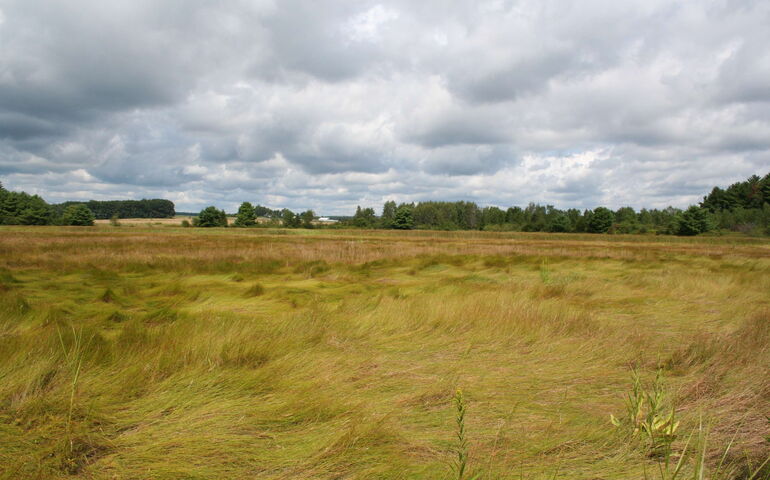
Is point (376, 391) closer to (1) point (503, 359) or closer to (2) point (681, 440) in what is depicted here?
(1) point (503, 359)

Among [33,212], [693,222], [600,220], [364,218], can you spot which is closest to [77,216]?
[33,212]

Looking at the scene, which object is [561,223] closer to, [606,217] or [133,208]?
[606,217]

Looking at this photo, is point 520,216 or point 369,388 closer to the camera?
point 369,388

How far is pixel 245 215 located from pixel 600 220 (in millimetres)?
84665

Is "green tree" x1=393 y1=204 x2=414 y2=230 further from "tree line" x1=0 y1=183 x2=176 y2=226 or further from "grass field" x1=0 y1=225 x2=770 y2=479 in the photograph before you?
"grass field" x1=0 y1=225 x2=770 y2=479

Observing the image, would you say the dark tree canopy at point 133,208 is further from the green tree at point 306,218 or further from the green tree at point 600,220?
the green tree at point 600,220

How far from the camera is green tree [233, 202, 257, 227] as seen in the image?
9025 cm

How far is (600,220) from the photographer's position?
83375mm

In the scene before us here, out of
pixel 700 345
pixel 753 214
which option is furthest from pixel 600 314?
pixel 753 214

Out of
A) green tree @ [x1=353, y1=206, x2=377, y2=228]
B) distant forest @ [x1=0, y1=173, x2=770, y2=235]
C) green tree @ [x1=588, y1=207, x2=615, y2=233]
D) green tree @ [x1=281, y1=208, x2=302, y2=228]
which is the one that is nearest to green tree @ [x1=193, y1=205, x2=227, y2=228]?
distant forest @ [x1=0, y1=173, x2=770, y2=235]

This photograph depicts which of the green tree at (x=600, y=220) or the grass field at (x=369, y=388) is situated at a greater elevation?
the green tree at (x=600, y=220)

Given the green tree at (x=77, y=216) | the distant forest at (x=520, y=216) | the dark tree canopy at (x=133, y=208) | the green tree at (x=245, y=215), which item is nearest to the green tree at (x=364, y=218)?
the distant forest at (x=520, y=216)

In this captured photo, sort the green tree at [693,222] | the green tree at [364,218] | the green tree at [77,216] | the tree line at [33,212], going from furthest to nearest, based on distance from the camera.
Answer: the green tree at [364,218] → the green tree at [77,216] → the tree line at [33,212] → the green tree at [693,222]

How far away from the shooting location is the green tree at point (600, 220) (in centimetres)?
8288
